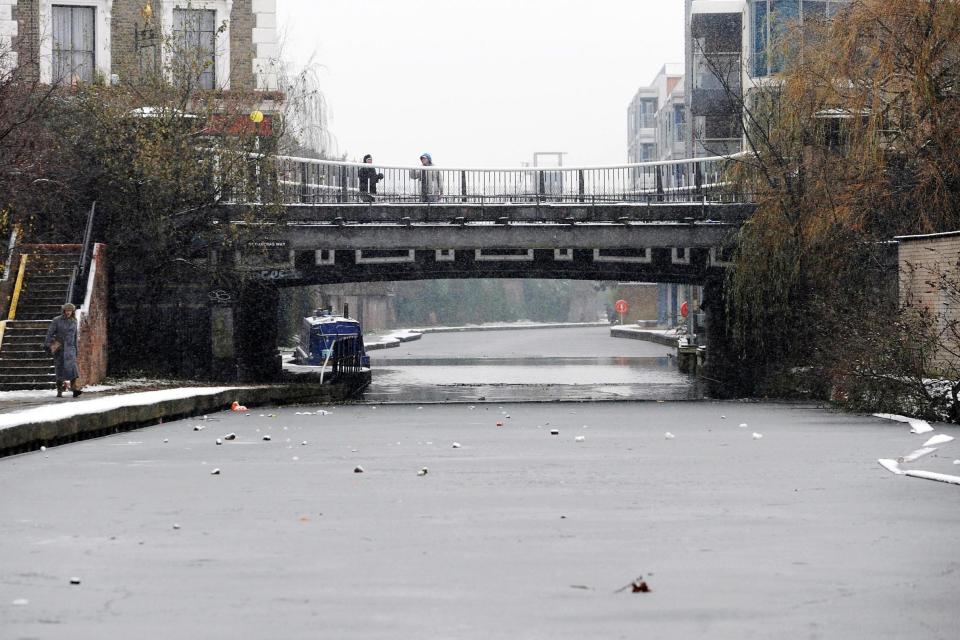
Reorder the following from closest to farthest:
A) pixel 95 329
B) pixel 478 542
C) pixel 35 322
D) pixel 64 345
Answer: pixel 478 542 < pixel 64 345 < pixel 35 322 < pixel 95 329

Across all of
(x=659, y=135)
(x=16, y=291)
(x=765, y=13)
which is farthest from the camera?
(x=659, y=135)

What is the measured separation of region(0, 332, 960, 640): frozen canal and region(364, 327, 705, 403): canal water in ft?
65.8

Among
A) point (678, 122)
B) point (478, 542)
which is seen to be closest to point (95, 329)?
point (478, 542)

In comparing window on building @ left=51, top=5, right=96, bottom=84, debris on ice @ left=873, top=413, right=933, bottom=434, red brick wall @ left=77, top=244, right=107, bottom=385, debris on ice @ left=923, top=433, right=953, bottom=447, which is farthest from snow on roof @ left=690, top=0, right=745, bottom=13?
debris on ice @ left=923, top=433, right=953, bottom=447

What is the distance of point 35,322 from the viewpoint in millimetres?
33469

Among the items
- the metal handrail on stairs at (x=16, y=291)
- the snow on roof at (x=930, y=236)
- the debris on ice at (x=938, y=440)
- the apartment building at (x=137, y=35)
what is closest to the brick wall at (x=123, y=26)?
the apartment building at (x=137, y=35)

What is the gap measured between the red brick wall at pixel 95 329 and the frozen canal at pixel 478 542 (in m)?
12.6

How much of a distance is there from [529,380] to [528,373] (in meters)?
5.38

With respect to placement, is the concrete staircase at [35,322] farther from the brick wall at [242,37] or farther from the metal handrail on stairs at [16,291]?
the brick wall at [242,37]

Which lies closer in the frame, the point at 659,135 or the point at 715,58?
the point at 715,58

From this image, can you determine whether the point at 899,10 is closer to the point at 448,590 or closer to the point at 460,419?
the point at 460,419

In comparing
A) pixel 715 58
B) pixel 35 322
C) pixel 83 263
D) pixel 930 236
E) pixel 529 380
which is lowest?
pixel 529 380

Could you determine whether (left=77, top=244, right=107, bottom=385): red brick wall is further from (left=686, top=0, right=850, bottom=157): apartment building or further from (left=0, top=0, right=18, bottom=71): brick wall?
(left=686, top=0, right=850, bottom=157): apartment building

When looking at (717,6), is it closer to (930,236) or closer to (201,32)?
(201,32)
